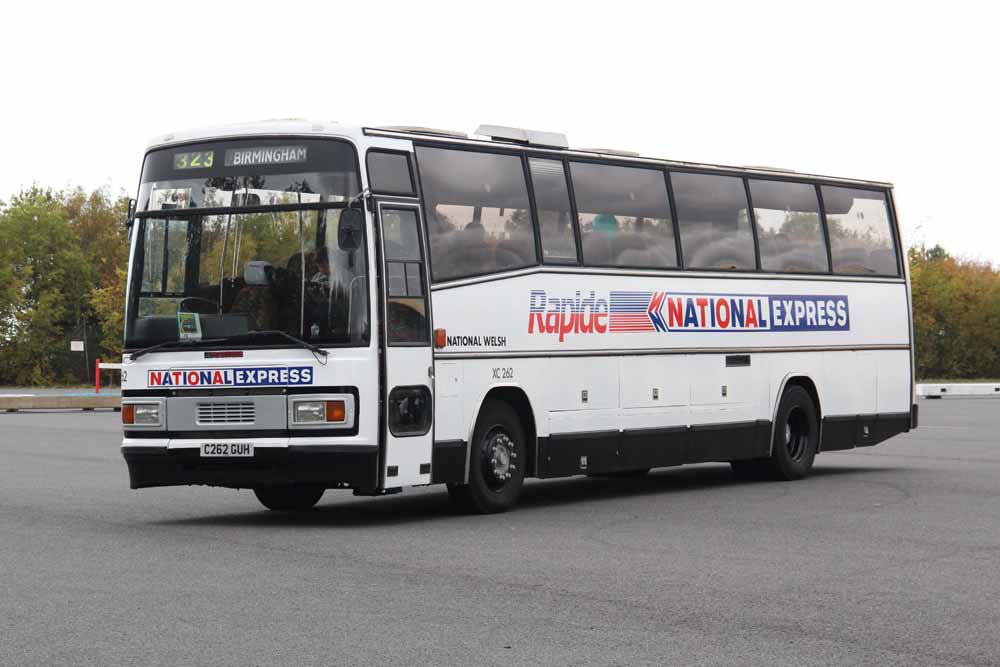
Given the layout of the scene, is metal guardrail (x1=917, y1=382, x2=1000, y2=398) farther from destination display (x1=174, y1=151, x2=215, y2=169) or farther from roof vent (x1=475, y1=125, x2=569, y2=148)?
destination display (x1=174, y1=151, x2=215, y2=169)

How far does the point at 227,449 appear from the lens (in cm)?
1402

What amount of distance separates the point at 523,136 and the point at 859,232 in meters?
6.40

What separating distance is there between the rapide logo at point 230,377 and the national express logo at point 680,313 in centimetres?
276

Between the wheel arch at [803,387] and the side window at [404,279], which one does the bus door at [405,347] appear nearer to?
the side window at [404,279]

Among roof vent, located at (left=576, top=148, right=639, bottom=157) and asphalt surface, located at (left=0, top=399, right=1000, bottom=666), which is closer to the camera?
asphalt surface, located at (left=0, top=399, right=1000, bottom=666)

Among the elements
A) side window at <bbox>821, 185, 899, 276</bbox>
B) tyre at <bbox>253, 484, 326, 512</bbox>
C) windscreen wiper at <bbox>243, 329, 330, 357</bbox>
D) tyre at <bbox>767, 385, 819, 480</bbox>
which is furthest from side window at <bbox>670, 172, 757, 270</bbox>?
windscreen wiper at <bbox>243, 329, 330, 357</bbox>

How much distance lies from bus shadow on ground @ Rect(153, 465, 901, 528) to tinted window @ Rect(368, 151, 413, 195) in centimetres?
289

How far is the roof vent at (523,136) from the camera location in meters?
16.0

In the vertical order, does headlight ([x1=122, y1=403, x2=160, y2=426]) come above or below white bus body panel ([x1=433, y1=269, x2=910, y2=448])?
below

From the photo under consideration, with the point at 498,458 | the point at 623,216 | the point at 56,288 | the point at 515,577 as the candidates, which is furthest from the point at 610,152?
the point at 56,288

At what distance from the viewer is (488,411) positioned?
Result: 50.6 feet

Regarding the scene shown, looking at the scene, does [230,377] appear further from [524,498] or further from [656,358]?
[656,358]

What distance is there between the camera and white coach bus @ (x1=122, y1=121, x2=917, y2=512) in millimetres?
14016

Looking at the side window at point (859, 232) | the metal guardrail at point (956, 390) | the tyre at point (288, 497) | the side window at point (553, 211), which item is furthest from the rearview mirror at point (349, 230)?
the metal guardrail at point (956, 390)
